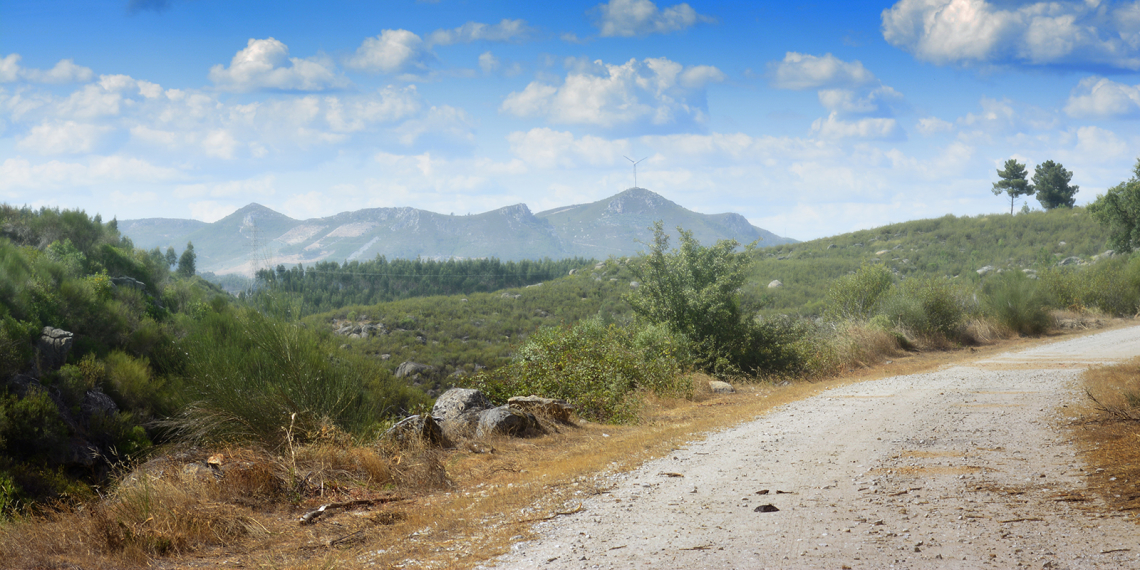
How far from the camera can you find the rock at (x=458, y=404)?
8.69m

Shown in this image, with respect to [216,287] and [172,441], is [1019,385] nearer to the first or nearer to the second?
[172,441]

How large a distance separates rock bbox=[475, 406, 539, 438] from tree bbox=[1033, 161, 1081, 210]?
224 ft

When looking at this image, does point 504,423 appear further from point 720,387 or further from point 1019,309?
point 1019,309

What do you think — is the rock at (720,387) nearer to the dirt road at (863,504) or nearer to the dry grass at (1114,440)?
the dirt road at (863,504)

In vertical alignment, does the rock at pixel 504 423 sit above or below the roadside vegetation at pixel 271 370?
below

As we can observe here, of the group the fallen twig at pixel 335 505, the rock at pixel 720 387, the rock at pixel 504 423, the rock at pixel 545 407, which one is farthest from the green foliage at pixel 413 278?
the fallen twig at pixel 335 505

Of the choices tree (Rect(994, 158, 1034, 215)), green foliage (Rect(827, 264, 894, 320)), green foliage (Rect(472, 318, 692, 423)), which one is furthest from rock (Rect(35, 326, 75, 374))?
tree (Rect(994, 158, 1034, 215))

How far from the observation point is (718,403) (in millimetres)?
11414

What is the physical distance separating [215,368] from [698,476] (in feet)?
15.3

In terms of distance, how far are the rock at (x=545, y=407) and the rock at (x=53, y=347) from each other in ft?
17.9

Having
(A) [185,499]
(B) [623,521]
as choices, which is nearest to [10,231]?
(A) [185,499]

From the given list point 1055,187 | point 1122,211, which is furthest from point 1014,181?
point 1122,211

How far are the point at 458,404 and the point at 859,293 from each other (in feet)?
63.9

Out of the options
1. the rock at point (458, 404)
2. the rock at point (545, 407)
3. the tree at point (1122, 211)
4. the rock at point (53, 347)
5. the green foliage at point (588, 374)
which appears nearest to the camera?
the rock at point (53, 347)
